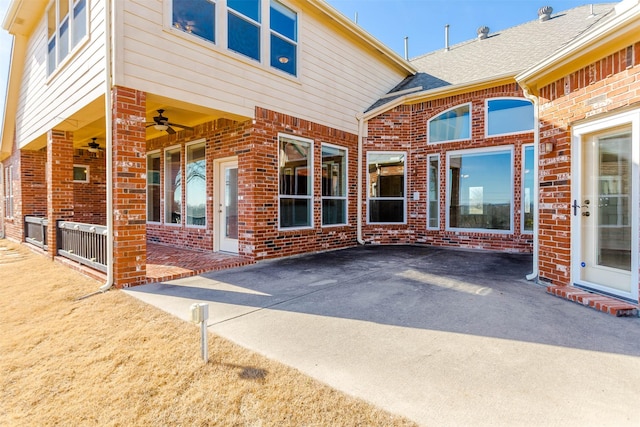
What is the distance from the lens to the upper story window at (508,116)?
7.35 metres

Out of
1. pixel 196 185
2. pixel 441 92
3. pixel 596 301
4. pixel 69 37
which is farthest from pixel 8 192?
pixel 596 301

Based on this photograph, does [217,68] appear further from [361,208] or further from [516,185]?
[516,185]

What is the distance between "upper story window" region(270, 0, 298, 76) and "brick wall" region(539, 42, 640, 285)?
192 inches

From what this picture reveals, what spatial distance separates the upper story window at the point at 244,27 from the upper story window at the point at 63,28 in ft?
7.74

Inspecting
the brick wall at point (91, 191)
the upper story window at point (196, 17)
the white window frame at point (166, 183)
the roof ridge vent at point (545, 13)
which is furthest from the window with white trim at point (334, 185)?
the brick wall at point (91, 191)

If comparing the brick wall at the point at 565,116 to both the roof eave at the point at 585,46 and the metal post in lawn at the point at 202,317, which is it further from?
the metal post in lawn at the point at 202,317

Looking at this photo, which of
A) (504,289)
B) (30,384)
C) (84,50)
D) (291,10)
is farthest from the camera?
(291,10)

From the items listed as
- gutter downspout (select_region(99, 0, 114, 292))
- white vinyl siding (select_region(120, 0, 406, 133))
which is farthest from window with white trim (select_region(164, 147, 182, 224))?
gutter downspout (select_region(99, 0, 114, 292))

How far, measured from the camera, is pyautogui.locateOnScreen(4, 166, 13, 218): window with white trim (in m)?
11.1

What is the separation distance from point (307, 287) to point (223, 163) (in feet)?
13.3

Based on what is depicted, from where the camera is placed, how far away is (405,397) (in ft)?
6.63

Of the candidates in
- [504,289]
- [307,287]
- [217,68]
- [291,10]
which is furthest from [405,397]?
[291,10]

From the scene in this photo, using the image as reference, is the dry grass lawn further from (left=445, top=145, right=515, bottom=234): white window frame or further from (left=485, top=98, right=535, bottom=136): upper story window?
(left=485, top=98, right=535, bottom=136): upper story window

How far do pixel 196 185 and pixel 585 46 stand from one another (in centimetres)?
756
